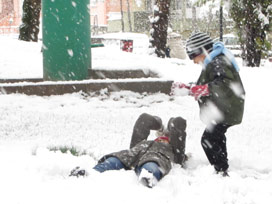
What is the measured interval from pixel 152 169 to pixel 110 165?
47 cm

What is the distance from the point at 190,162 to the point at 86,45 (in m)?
5.13

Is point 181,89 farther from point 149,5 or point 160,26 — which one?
point 149,5

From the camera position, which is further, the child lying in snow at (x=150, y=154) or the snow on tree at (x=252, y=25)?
the snow on tree at (x=252, y=25)

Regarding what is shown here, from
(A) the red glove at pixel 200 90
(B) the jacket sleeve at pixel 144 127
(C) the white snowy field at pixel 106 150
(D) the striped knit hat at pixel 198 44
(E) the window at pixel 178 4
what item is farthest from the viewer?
(E) the window at pixel 178 4

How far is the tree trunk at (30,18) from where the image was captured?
17.9m

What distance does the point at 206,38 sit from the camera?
431 cm

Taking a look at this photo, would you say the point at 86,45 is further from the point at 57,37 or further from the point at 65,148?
the point at 65,148

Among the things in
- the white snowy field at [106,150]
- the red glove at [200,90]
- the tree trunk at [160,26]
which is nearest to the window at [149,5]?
the tree trunk at [160,26]

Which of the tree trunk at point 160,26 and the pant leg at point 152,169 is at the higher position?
the tree trunk at point 160,26

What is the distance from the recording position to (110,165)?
4.11 metres

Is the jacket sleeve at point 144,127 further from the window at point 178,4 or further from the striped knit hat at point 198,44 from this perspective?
the window at point 178,4

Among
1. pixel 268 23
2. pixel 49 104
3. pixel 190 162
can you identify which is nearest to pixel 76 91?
pixel 49 104

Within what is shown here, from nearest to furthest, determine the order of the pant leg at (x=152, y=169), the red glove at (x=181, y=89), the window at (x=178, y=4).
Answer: the pant leg at (x=152, y=169) < the red glove at (x=181, y=89) < the window at (x=178, y=4)

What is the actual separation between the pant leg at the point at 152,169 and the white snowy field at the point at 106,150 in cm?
7
